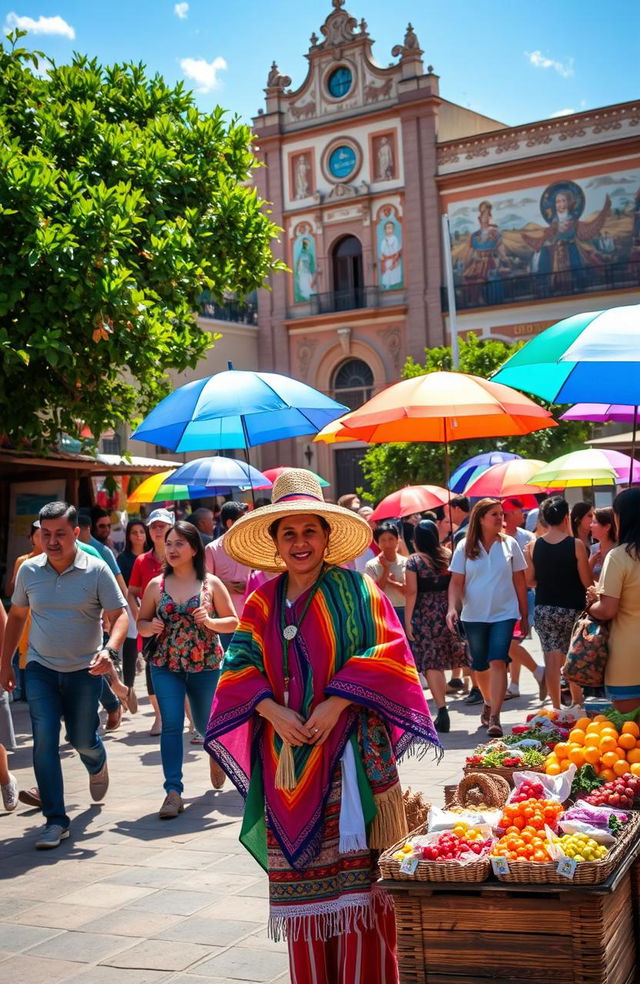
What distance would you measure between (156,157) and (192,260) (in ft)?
3.68

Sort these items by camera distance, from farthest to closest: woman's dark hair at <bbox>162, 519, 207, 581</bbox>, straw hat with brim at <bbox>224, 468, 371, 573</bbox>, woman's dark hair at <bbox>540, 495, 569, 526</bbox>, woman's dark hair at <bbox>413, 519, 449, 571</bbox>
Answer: woman's dark hair at <bbox>413, 519, 449, 571</bbox> < woman's dark hair at <bbox>540, 495, 569, 526</bbox> < woman's dark hair at <bbox>162, 519, 207, 581</bbox> < straw hat with brim at <bbox>224, 468, 371, 573</bbox>

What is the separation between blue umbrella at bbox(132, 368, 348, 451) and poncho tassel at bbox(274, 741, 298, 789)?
473cm

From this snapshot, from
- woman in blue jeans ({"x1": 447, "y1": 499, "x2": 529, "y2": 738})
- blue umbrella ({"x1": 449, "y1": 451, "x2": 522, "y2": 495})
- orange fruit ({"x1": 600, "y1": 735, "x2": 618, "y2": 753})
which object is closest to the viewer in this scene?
orange fruit ({"x1": 600, "y1": 735, "x2": 618, "y2": 753})

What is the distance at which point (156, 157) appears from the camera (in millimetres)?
12594

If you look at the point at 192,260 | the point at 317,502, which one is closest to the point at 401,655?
the point at 317,502

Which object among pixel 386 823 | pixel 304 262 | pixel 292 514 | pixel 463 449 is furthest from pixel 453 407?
pixel 304 262

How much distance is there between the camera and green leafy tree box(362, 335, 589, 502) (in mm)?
25672

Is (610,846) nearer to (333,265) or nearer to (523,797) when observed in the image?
(523,797)

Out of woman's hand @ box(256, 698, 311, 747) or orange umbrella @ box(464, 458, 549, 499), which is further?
orange umbrella @ box(464, 458, 549, 499)

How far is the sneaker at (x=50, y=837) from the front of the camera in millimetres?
6496

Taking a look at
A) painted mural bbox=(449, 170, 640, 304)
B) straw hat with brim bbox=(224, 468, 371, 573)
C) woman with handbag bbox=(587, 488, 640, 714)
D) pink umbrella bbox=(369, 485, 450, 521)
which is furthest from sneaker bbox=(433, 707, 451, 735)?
painted mural bbox=(449, 170, 640, 304)

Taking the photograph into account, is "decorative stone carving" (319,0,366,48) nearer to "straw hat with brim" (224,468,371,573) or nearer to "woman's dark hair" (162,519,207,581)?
"woman's dark hair" (162,519,207,581)

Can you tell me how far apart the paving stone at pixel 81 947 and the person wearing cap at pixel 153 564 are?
16.4 feet

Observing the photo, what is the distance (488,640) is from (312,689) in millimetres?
5462
